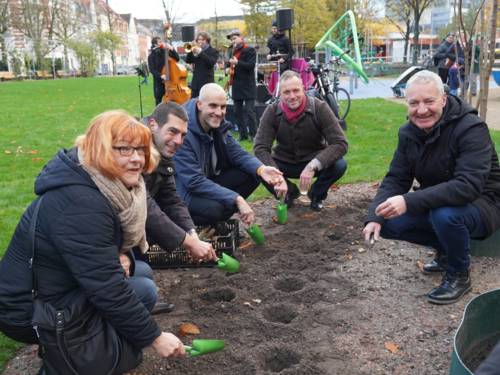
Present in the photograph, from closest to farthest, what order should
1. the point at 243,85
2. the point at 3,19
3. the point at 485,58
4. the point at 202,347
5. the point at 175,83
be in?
the point at 202,347 → the point at 485,58 → the point at 243,85 → the point at 175,83 → the point at 3,19

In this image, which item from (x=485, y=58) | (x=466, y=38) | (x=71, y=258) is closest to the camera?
(x=71, y=258)

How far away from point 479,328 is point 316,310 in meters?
0.99

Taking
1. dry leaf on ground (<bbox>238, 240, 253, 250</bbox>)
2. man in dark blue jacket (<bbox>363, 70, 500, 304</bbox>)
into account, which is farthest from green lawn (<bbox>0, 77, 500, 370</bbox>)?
man in dark blue jacket (<bbox>363, 70, 500, 304</bbox>)

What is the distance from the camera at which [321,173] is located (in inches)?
196

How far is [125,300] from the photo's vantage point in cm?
200

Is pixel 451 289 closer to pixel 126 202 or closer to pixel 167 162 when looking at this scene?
pixel 167 162

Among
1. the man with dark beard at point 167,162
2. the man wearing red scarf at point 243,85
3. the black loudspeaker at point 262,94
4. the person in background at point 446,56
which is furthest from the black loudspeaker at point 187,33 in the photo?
the man with dark beard at point 167,162

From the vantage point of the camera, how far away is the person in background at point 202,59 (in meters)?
9.00

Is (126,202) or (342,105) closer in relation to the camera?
(126,202)

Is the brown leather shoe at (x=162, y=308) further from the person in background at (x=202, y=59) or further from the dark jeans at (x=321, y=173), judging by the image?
the person in background at (x=202, y=59)

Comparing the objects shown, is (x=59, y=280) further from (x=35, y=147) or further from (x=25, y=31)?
(x=25, y=31)

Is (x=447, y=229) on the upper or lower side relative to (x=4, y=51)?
lower

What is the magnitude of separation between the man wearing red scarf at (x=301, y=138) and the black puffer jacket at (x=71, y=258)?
108 inches

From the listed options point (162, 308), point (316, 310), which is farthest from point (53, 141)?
point (316, 310)
